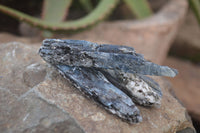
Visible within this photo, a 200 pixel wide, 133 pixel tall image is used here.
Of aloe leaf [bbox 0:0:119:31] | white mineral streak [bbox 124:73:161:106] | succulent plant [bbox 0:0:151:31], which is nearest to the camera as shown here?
white mineral streak [bbox 124:73:161:106]

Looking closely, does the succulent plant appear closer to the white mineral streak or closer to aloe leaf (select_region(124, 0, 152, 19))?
aloe leaf (select_region(124, 0, 152, 19))

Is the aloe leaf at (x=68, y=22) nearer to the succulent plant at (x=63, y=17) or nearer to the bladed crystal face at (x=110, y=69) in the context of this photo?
the succulent plant at (x=63, y=17)

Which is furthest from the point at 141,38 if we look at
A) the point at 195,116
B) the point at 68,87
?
the point at 68,87

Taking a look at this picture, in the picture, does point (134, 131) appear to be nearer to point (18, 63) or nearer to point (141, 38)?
point (18, 63)

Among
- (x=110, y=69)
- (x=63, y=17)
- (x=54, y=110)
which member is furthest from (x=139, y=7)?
(x=54, y=110)

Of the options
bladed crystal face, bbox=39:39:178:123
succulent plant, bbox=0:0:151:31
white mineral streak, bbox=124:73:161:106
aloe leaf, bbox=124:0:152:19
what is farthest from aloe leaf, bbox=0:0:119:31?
white mineral streak, bbox=124:73:161:106

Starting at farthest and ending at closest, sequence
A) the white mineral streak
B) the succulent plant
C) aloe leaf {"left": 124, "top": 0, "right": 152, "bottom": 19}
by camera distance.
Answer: aloe leaf {"left": 124, "top": 0, "right": 152, "bottom": 19} → the succulent plant → the white mineral streak

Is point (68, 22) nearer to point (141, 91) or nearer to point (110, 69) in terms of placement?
point (110, 69)

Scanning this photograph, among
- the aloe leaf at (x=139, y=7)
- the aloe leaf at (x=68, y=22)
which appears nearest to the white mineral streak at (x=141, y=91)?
the aloe leaf at (x=68, y=22)
